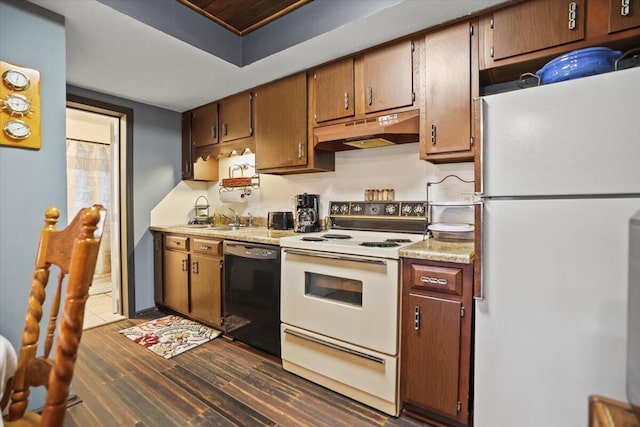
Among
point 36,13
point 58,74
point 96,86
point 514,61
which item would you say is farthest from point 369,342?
point 96,86

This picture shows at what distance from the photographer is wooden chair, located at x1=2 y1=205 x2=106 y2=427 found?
0.71m

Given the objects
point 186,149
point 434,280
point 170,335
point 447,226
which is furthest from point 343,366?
point 186,149

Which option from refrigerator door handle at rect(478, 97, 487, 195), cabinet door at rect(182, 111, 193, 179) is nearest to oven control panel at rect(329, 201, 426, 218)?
refrigerator door handle at rect(478, 97, 487, 195)

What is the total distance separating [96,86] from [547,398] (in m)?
3.72

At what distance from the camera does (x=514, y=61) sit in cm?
164

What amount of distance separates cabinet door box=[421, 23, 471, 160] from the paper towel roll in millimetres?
2019

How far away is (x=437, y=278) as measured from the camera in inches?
60.4

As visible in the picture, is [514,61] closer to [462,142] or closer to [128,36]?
[462,142]

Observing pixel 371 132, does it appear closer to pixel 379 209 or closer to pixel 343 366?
pixel 379 209

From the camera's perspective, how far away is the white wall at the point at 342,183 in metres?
2.22

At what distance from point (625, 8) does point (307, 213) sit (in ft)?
6.92

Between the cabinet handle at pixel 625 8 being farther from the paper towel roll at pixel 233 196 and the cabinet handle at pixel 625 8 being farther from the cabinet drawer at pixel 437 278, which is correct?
the paper towel roll at pixel 233 196

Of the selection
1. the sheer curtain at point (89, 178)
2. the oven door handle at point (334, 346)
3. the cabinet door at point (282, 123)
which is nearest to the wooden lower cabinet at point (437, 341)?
the oven door handle at point (334, 346)

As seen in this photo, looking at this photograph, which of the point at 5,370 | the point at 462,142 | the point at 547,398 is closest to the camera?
the point at 5,370
